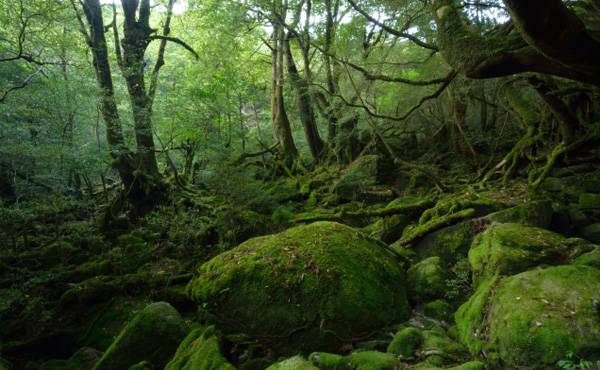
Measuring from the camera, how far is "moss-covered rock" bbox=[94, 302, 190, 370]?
4258 mm

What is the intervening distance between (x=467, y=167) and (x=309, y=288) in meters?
9.96

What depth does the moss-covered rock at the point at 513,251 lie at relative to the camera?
4012 millimetres

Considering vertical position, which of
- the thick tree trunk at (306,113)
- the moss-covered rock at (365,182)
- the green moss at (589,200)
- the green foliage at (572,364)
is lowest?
the green foliage at (572,364)

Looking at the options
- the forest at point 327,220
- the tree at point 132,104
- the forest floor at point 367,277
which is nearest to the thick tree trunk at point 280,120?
the forest at point 327,220

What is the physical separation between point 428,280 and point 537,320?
80.7 inches

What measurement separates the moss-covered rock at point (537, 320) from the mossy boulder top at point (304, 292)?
3.93 ft

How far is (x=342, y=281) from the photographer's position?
4.20 metres

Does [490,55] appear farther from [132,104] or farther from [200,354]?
[132,104]

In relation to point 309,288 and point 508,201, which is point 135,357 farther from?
point 508,201

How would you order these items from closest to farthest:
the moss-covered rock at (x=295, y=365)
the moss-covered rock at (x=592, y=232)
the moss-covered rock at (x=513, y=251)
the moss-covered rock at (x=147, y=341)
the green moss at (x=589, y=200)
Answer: the moss-covered rock at (x=295, y=365) → the moss-covered rock at (x=513, y=251) → the moss-covered rock at (x=147, y=341) → the moss-covered rock at (x=592, y=232) → the green moss at (x=589, y=200)

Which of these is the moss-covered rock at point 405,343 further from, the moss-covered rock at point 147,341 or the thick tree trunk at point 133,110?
the thick tree trunk at point 133,110

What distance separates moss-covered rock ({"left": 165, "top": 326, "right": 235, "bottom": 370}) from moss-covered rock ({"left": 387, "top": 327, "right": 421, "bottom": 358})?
1.78 metres

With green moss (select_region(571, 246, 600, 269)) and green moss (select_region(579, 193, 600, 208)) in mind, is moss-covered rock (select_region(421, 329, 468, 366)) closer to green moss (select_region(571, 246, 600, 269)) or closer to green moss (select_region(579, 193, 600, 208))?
green moss (select_region(571, 246, 600, 269))

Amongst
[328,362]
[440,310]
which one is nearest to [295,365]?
[328,362]
